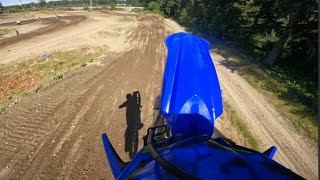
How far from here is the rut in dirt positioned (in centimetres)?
590

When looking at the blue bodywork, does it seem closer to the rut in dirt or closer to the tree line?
the rut in dirt

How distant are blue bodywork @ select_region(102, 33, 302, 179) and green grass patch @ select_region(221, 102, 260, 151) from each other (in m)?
3.74

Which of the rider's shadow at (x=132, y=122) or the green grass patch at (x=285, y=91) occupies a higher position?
the green grass patch at (x=285, y=91)

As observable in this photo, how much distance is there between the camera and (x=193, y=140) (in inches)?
87.6

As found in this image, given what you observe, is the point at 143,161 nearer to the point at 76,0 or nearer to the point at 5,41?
the point at 5,41

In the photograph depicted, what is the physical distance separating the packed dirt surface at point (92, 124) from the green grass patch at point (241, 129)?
279mm

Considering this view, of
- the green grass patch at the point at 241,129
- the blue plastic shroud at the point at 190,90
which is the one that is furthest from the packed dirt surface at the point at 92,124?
the blue plastic shroud at the point at 190,90

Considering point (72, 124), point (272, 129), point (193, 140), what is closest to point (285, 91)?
point (272, 129)

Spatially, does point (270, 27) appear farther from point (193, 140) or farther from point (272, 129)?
point (193, 140)

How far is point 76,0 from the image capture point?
16838cm

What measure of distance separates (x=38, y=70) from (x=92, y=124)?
372 inches

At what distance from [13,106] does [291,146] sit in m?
9.24

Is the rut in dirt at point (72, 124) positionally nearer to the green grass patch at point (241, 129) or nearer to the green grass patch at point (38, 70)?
the green grass patch at point (38, 70)

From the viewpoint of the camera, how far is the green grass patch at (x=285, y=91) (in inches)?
350
